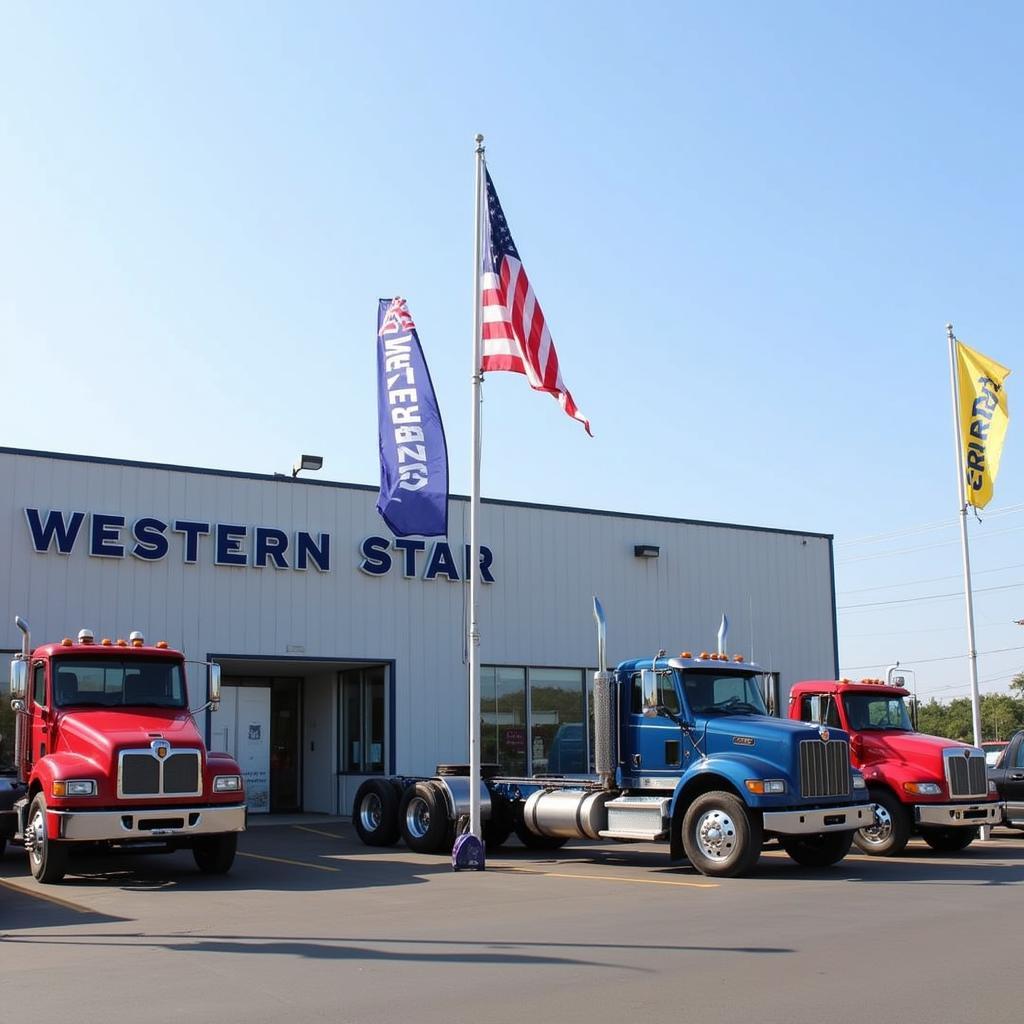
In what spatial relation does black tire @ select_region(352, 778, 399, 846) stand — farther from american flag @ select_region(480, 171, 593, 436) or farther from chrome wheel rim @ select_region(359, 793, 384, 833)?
american flag @ select_region(480, 171, 593, 436)

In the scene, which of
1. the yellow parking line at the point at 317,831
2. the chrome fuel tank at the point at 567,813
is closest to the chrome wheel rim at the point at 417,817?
the chrome fuel tank at the point at 567,813

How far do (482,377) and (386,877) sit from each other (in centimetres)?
628

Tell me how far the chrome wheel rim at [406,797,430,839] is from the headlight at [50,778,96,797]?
18.5 ft

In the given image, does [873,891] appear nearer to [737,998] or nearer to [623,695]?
[623,695]

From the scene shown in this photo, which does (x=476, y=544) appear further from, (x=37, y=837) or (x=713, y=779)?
(x=37, y=837)

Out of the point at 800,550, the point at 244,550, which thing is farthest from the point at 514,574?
the point at 800,550

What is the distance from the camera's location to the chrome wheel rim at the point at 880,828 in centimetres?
1686

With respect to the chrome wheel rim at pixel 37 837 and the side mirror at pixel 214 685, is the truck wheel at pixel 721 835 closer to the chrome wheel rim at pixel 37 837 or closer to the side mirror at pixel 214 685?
the side mirror at pixel 214 685

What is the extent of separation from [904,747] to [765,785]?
369 cm

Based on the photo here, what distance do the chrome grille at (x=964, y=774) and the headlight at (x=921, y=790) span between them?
20 cm

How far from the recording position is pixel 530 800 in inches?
691

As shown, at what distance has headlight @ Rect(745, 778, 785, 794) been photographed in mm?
14523

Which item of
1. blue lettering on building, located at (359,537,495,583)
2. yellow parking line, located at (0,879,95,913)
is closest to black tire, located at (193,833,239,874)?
yellow parking line, located at (0,879,95,913)

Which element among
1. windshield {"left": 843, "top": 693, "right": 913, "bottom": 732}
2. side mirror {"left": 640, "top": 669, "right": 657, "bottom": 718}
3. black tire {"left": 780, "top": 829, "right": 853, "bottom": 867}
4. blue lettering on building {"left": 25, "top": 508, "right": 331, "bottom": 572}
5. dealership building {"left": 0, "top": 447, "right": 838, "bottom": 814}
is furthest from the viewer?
dealership building {"left": 0, "top": 447, "right": 838, "bottom": 814}
